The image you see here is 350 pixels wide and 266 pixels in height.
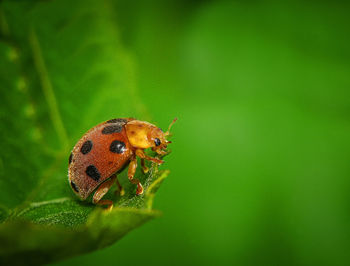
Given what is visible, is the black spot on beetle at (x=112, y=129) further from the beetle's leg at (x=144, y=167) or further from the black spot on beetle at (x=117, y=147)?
the beetle's leg at (x=144, y=167)

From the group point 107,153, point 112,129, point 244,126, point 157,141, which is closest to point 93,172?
point 107,153

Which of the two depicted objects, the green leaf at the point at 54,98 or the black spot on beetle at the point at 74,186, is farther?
the black spot on beetle at the point at 74,186

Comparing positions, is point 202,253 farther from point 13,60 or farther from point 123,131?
point 13,60

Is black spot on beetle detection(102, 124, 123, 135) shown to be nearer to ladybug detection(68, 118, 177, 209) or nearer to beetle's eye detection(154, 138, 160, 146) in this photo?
ladybug detection(68, 118, 177, 209)

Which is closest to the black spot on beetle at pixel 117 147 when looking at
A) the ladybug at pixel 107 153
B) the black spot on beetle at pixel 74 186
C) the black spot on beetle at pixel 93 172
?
the ladybug at pixel 107 153

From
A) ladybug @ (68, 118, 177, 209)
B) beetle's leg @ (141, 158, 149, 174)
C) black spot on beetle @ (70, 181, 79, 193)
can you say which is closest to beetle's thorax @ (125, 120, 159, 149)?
ladybug @ (68, 118, 177, 209)

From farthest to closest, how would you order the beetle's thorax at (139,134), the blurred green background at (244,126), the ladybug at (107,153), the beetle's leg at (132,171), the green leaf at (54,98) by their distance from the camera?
the blurred green background at (244,126), the beetle's thorax at (139,134), the ladybug at (107,153), the beetle's leg at (132,171), the green leaf at (54,98)

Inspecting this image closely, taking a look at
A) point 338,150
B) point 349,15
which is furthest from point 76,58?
point 349,15
